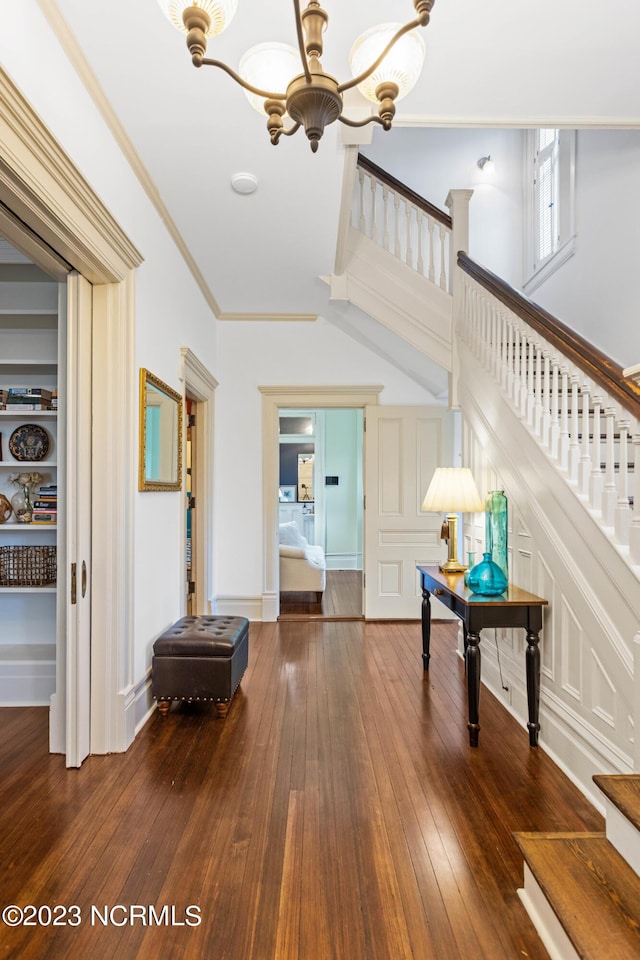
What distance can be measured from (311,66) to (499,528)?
8.09 ft

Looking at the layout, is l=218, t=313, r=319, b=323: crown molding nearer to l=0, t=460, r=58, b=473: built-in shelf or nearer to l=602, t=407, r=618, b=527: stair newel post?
l=0, t=460, r=58, b=473: built-in shelf

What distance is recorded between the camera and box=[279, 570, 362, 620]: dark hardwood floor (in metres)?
5.25

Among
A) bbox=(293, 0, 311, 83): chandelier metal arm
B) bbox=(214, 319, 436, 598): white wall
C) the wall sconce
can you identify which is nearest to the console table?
bbox=(293, 0, 311, 83): chandelier metal arm

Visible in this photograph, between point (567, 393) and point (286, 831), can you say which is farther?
point (567, 393)

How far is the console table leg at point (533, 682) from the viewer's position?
255 cm

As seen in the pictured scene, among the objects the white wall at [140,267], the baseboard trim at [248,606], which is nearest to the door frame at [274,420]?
the baseboard trim at [248,606]

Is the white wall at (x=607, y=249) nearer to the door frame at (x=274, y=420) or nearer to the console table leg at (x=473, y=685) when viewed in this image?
the door frame at (x=274, y=420)

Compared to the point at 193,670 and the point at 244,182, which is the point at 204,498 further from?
the point at 244,182

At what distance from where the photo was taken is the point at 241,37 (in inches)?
78.2

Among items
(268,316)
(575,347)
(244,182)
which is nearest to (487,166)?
(268,316)

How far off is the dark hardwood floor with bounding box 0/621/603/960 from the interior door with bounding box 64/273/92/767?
29 cm

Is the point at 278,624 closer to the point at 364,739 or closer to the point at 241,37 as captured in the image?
the point at 364,739

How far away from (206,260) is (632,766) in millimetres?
3949

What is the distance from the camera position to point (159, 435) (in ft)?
10.2
